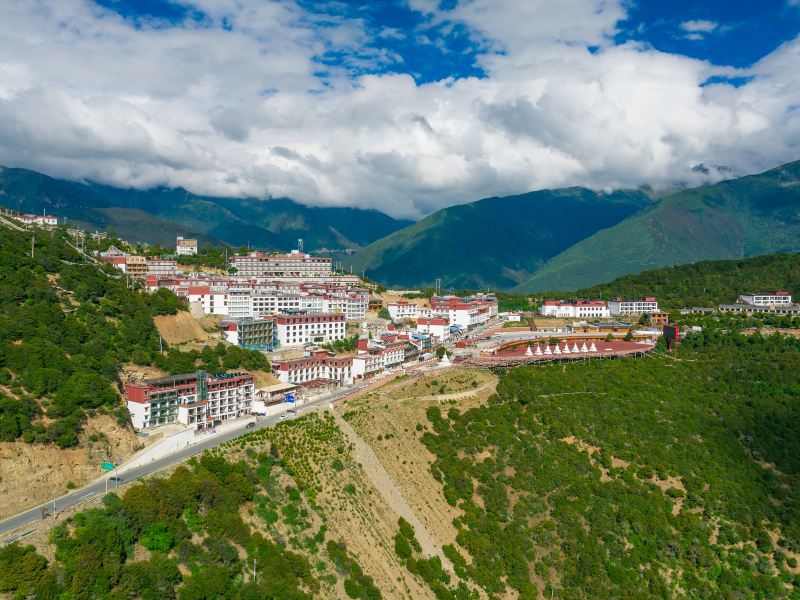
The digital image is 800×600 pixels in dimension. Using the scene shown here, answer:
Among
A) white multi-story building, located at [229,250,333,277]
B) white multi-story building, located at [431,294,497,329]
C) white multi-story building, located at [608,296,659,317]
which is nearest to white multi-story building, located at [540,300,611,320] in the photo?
white multi-story building, located at [608,296,659,317]

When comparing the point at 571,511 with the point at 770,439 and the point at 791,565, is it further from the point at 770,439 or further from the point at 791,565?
the point at 770,439

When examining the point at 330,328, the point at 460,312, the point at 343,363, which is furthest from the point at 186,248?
the point at 343,363

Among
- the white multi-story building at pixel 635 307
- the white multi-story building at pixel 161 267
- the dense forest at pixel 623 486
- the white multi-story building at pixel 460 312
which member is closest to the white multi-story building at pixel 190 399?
the dense forest at pixel 623 486

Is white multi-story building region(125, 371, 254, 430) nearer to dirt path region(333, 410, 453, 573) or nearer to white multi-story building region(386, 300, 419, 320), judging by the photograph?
dirt path region(333, 410, 453, 573)

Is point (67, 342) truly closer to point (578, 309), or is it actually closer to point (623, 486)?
point (623, 486)

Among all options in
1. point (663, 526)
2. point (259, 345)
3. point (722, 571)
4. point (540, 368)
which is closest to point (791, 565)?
point (722, 571)

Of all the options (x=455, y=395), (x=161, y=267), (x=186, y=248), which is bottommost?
(x=455, y=395)
